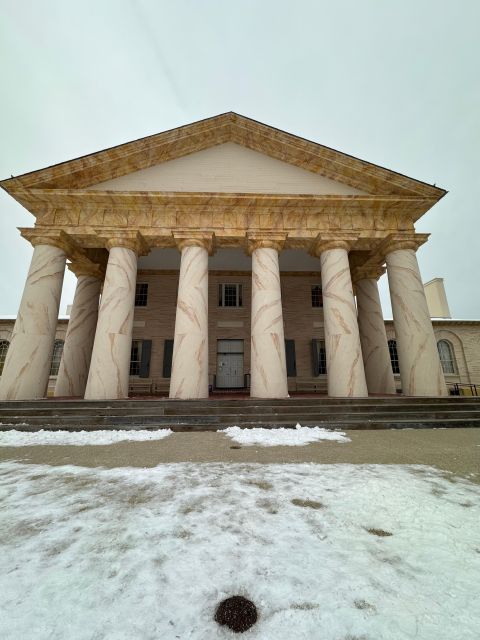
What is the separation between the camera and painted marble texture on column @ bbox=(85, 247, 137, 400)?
8.85 meters

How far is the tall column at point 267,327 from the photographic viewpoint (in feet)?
29.4

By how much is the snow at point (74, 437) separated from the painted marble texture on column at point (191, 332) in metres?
3.48

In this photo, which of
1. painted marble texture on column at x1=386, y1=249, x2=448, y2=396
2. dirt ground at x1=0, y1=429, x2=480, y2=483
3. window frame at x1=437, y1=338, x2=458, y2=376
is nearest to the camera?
dirt ground at x1=0, y1=429, x2=480, y2=483

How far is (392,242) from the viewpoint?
10766 millimetres

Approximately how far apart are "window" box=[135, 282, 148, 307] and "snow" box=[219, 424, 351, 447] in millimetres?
12599

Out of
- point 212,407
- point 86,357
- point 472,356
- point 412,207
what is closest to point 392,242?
point 412,207

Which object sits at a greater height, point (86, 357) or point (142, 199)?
point (142, 199)

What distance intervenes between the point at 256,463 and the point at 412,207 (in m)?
11.7

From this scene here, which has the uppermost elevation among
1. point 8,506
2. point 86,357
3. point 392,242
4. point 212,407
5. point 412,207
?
point 412,207

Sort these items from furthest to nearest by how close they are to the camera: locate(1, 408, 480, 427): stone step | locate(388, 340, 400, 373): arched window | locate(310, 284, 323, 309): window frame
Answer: locate(388, 340, 400, 373): arched window < locate(310, 284, 323, 309): window frame < locate(1, 408, 480, 427): stone step

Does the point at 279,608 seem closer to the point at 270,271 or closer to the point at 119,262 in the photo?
the point at 270,271

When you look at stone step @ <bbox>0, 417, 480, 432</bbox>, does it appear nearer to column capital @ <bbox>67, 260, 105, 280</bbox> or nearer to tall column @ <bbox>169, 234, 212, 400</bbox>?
tall column @ <bbox>169, 234, 212, 400</bbox>

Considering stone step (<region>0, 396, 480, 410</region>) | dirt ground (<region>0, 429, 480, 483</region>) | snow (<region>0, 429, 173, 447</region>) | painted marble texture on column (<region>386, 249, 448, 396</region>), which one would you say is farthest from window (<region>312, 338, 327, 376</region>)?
snow (<region>0, 429, 173, 447</region>)

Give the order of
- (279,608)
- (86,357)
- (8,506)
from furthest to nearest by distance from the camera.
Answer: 1. (86,357)
2. (8,506)
3. (279,608)
